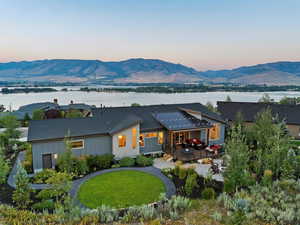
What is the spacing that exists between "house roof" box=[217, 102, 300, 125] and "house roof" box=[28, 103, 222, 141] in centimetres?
940

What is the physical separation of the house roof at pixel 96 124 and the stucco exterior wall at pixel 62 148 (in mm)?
489

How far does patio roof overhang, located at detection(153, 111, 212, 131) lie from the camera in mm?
16328

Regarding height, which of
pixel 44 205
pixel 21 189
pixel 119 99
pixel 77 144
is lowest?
pixel 44 205

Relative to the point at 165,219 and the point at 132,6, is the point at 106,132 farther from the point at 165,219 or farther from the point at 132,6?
the point at 132,6

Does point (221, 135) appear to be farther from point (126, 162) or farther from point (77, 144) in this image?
point (77, 144)

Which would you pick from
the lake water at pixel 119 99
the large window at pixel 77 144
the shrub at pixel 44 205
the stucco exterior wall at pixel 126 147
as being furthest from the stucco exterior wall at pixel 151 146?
the lake water at pixel 119 99

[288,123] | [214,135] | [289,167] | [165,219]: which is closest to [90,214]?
[165,219]

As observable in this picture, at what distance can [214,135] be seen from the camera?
62.0 feet

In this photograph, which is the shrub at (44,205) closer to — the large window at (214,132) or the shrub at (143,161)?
the shrub at (143,161)

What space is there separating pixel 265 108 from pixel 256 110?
124 cm

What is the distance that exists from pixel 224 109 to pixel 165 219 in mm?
24781

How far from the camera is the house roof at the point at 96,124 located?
13.4 metres

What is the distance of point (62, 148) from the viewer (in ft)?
43.9

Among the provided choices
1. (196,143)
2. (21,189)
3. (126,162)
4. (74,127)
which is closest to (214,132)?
(196,143)
